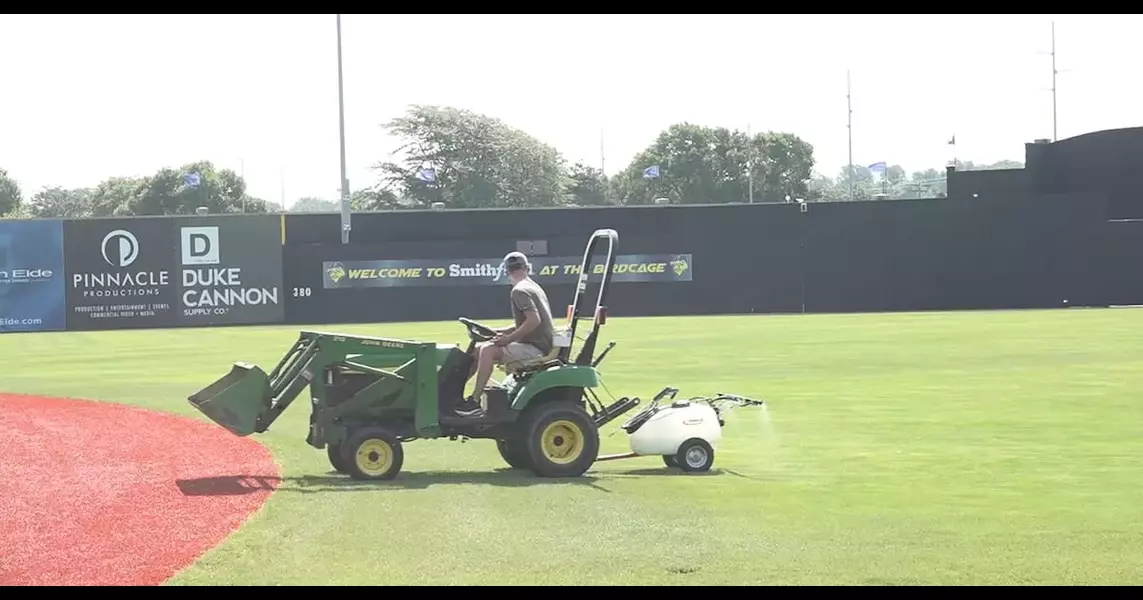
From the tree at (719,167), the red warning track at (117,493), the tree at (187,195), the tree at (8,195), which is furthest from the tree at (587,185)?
the red warning track at (117,493)

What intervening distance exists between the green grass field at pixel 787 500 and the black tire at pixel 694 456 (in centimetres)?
18

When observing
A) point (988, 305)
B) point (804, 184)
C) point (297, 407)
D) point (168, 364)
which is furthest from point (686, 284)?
point (804, 184)

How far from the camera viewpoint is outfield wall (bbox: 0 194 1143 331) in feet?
151

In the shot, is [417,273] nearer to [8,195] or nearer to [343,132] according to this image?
[343,132]

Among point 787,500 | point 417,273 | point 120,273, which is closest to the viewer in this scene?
point 787,500

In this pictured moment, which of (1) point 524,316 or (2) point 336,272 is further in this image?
(2) point 336,272

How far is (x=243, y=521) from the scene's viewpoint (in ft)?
31.8

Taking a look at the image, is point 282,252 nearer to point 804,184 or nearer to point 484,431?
point 484,431

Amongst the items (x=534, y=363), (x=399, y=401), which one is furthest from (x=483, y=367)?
(x=399, y=401)

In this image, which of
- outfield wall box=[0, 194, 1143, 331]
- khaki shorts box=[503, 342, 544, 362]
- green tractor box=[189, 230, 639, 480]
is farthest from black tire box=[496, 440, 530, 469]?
outfield wall box=[0, 194, 1143, 331]

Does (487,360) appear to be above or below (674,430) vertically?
above

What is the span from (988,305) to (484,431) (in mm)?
39750

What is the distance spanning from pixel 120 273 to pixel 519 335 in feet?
122

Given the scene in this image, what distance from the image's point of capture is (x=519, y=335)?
1145 centimetres
